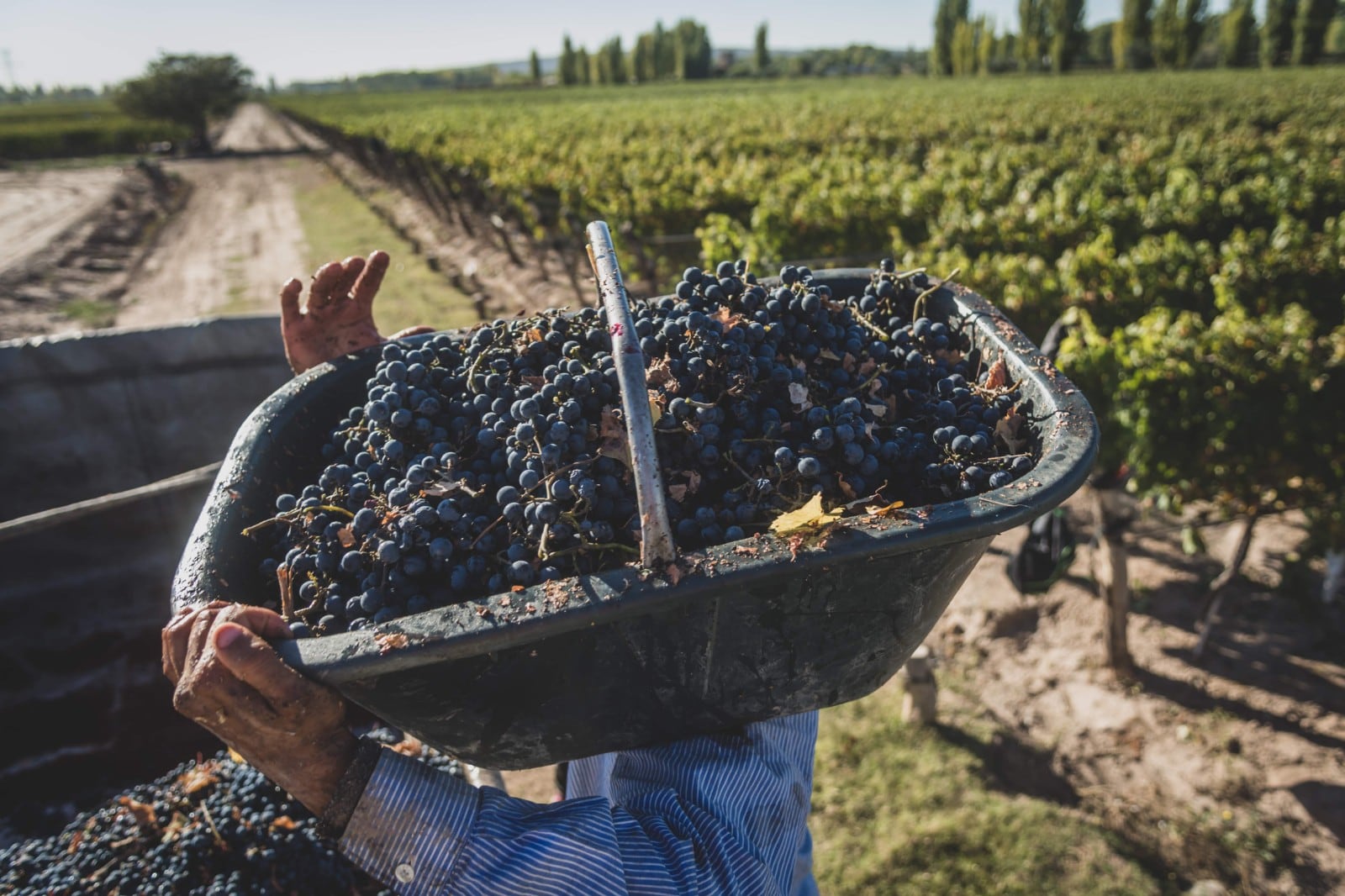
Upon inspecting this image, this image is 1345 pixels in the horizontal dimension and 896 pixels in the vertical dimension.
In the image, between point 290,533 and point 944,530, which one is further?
point 290,533

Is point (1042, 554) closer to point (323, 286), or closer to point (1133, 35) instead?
point (323, 286)

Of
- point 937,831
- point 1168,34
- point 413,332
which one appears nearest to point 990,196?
point 937,831

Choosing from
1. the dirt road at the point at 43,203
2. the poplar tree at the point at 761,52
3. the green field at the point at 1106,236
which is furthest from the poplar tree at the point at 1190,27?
the dirt road at the point at 43,203

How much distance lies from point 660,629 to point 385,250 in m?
8.89

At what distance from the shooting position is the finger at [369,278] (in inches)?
79.7

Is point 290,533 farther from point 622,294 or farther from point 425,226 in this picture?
point 425,226

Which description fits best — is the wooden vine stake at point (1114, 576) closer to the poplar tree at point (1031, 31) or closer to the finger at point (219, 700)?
the finger at point (219, 700)

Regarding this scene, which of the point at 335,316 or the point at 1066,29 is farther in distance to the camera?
the point at 1066,29

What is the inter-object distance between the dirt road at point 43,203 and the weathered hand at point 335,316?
15749mm

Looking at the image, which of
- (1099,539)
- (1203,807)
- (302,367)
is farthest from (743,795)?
(1099,539)

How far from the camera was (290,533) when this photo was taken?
1.38 metres

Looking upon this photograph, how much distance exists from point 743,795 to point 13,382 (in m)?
3.70

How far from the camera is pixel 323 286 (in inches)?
77.2

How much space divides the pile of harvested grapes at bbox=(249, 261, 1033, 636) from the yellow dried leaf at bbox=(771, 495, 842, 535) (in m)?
0.09
